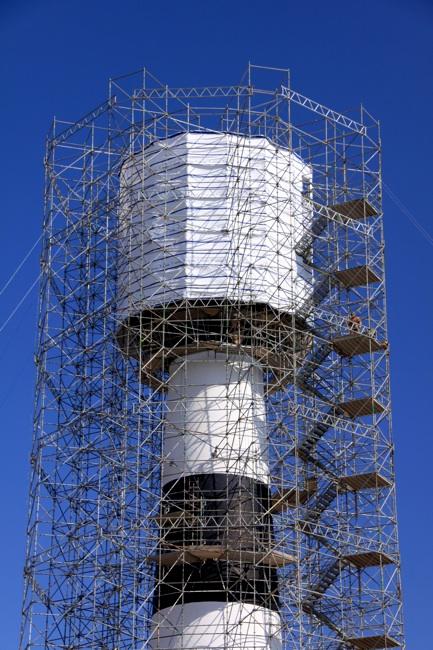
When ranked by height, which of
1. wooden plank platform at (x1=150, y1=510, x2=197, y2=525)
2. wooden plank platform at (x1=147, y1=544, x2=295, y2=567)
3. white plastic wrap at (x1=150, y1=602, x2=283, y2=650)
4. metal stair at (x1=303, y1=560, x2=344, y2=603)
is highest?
wooden plank platform at (x1=150, y1=510, x2=197, y2=525)

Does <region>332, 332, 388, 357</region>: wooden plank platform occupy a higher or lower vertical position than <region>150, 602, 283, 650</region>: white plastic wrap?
higher

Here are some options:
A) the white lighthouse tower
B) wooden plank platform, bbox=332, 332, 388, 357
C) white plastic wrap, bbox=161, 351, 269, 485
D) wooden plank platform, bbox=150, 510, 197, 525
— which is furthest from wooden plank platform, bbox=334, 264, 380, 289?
wooden plank platform, bbox=150, 510, 197, 525

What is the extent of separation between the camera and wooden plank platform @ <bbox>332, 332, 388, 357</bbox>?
166 feet

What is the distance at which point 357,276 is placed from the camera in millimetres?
51906

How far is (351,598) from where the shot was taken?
49.0 m

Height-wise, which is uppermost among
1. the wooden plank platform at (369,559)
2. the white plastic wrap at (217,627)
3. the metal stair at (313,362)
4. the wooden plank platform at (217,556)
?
the metal stair at (313,362)

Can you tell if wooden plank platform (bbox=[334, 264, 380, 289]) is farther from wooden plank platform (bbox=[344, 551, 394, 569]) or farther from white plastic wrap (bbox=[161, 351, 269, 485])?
wooden plank platform (bbox=[344, 551, 394, 569])

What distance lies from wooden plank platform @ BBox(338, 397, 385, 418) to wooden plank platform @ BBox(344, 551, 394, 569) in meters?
4.88

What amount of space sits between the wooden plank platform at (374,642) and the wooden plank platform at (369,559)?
249cm

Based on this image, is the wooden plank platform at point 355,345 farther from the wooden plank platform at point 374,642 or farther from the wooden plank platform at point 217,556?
the wooden plank platform at point 374,642

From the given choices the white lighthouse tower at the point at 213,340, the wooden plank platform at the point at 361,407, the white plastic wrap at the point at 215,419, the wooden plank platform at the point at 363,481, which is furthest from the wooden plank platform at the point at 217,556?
the wooden plank platform at the point at 361,407

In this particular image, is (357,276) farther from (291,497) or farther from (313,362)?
(291,497)

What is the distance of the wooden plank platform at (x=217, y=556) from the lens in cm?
4541

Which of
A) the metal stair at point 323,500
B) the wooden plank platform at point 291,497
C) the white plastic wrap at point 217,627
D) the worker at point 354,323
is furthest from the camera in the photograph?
the worker at point 354,323
